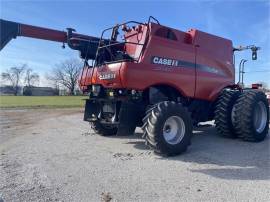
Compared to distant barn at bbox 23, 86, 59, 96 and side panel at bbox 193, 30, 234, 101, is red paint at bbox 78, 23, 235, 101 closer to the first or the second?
side panel at bbox 193, 30, 234, 101

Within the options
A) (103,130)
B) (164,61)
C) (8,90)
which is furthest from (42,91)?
(164,61)

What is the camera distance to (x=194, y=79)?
8711 mm

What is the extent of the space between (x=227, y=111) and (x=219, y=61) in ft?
5.62

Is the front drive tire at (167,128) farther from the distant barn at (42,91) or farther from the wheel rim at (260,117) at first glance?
the distant barn at (42,91)

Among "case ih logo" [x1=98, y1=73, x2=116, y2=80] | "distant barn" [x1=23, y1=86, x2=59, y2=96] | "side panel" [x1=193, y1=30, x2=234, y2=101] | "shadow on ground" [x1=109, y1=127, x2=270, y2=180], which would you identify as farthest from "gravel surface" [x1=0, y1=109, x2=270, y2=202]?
"distant barn" [x1=23, y1=86, x2=59, y2=96]

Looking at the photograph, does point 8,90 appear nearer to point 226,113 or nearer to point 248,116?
point 226,113

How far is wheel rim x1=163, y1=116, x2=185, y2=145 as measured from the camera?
7.36 meters

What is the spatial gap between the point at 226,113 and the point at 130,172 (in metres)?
4.12

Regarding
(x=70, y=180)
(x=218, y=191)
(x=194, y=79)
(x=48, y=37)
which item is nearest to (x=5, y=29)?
(x=48, y=37)

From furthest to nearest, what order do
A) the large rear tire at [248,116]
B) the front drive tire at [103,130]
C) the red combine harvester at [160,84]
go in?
the front drive tire at [103,130] → the large rear tire at [248,116] → the red combine harvester at [160,84]

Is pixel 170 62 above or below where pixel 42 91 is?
above

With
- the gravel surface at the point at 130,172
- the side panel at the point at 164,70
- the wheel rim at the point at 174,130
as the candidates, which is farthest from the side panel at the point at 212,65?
the wheel rim at the point at 174,130

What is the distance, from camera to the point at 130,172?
5.81m

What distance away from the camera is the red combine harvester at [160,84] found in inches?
287
